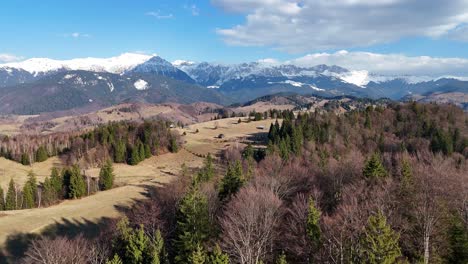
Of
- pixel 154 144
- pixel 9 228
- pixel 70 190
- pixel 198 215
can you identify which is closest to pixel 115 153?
pixel 154 144

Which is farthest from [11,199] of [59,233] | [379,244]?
[379,244]

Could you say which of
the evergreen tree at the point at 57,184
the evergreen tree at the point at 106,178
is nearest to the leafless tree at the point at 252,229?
the evergreen tree at the point at 106,178

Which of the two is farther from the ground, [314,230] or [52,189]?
[314,230]

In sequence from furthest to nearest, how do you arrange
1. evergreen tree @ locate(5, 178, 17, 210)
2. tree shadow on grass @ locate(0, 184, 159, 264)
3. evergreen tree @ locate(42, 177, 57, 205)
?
evergreen tree @ locate(42, 177, 57, 205)
evergreen tree @ locate(5, 178, 17, 210)
tree shadow on grass @ locate(0, 184, 159, 264)

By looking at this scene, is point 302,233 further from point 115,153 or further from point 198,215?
point 115,153

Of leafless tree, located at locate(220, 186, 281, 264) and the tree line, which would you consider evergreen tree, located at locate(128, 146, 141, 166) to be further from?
leafless tree, located at locate(220, 186, 281, 264)

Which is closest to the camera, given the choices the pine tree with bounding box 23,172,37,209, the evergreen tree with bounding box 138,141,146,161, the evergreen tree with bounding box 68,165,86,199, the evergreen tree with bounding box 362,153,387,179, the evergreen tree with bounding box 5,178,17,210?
the evergreen tree with bounding box 362,153,387,179

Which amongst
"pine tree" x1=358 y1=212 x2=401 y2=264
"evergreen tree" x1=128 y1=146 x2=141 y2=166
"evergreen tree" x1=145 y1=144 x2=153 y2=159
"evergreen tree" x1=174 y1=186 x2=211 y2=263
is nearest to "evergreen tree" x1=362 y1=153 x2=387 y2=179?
"evergreen tree" x1=174 y1=186 x2=211 y2=263

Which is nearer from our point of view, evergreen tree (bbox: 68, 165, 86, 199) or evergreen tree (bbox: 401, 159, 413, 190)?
evergreen tree (bbox: 401, 159, 413, 190)

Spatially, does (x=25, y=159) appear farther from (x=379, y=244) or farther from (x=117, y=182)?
(x=379, y=244)

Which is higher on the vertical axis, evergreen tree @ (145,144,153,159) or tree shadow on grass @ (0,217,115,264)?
evergreen tree @ (145,144,153,159)
